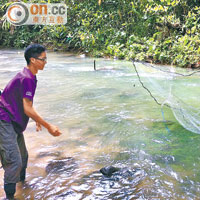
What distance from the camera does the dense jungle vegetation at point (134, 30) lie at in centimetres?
1001

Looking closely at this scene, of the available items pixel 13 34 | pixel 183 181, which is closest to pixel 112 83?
pixel 183 181

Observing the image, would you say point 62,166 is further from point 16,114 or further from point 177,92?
point 177,92

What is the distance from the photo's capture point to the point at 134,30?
496 inches

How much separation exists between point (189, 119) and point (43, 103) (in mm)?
3061

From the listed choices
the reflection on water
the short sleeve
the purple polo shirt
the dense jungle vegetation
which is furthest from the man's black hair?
the dense jungle vegetation

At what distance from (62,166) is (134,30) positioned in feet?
34.9

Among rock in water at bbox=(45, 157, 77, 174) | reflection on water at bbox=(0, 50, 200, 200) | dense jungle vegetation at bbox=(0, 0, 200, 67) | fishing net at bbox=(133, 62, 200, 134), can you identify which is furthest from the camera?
dense jungle vegetation at bbox=(0, 0, 200, 67)

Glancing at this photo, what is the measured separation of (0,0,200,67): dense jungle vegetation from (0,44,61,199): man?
25.8 ft

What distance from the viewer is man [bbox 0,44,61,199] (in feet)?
6.97

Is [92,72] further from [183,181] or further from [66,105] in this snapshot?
[183,181]

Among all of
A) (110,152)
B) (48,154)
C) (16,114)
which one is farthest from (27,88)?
(110,152)

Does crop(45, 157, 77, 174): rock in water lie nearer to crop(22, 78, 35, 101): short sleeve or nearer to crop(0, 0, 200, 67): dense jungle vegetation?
crop(22, 78, 35, 101): short sleeve

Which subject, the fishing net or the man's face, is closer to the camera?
the man's face

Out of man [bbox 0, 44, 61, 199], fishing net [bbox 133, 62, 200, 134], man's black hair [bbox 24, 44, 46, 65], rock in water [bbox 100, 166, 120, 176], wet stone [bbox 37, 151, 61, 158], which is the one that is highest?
man's black hair [bbox 24, 44, 46, 65]
